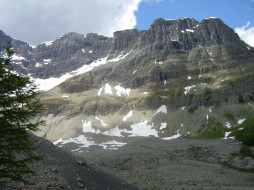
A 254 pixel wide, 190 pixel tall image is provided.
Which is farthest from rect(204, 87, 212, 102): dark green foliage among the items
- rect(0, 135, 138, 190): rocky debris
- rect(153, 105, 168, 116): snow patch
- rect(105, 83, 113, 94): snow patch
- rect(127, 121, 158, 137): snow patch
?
rect(0, 135, 138, 190): rocky debris

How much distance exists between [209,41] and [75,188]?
18759 cm

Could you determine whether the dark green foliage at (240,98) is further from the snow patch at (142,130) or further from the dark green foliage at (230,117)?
the snow patch at (142,130)

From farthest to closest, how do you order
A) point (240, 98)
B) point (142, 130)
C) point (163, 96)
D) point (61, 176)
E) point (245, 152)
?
point (163, 96)
point (240, 98)
point (142, 130)
point (245, 152)
point (61, 176)

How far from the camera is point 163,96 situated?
152 metres

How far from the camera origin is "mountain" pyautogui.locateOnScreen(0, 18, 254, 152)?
118 m

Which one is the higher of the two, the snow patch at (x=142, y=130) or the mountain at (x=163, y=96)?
the mountain at (x=163, y=96)

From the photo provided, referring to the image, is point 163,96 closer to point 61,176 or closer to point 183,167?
point 183,167

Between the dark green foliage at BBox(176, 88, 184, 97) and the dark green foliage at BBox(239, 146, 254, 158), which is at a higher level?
the dark green foliage at BBox(176, 88, 184, 97)

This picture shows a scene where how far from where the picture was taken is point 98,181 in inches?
1236

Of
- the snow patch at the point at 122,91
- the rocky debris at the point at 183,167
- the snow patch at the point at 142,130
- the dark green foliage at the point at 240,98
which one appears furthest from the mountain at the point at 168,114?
the snow patch at the point at 122,91

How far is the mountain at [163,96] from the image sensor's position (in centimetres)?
11775

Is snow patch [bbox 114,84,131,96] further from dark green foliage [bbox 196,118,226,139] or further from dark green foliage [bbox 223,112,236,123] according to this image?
dark green foliage [bbox 223,112,236,123]

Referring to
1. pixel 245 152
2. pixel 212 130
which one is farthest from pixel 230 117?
pixel 245 152

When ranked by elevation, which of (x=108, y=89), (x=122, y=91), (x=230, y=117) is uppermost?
(x=108, y=89)
